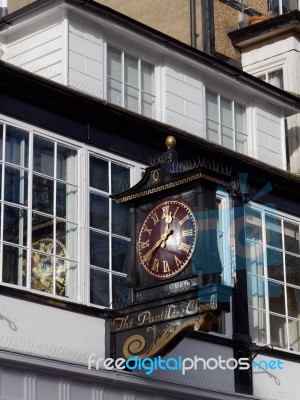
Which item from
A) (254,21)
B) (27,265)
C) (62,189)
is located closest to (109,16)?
(62,189)

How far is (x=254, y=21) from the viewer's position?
24.8 meters

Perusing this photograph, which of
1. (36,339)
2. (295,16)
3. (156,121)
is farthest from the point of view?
(295,16)

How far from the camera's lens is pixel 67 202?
56.5 ft

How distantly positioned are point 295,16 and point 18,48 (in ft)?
21.2

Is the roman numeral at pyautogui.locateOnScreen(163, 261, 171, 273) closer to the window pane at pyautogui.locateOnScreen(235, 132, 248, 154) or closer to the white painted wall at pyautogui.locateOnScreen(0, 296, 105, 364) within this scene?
the white painted wall at pyautogui.locateOnScreen(0, 296, 105, 364)

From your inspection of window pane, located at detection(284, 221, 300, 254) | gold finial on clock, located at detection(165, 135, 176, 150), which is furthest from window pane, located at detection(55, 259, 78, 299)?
window pane, located at detection(284, 221, 300, 254)

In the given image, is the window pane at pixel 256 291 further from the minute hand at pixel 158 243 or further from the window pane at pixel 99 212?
the minute hand at pixel 158 243

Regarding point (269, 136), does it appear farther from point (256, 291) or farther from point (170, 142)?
point (170, 142)

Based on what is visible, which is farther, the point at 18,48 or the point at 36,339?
the point at 18,48

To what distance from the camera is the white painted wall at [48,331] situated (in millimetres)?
15773

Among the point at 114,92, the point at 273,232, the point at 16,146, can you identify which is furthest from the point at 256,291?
the point at 16,146

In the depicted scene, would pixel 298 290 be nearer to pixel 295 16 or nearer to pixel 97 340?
pixel 97 340

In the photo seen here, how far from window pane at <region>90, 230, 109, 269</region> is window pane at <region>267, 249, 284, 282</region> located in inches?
131

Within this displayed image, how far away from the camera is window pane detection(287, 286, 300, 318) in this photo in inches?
783
